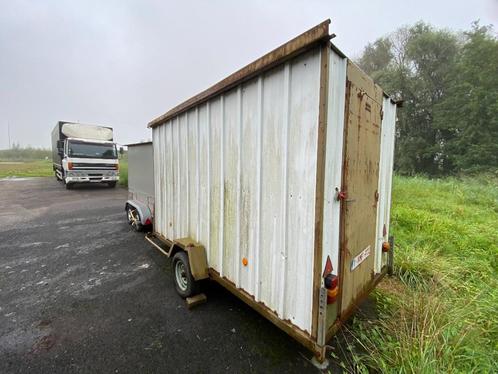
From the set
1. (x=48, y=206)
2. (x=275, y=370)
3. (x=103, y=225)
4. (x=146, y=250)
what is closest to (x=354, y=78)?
(x=275, y=370)

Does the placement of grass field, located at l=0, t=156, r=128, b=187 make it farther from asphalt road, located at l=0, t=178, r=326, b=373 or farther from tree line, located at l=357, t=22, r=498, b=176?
tree line, located at l=357, t=22, r=498, b=176

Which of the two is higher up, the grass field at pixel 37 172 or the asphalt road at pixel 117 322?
the grass field at pixel 37 172

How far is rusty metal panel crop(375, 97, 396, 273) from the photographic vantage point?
7.54 feet

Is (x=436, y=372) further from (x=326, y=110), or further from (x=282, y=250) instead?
(x=326, y=110)

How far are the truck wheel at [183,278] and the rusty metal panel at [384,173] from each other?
211 centimetres

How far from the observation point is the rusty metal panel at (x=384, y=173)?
2299 mm

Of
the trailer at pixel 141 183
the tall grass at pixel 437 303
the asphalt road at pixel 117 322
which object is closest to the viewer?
the tall grass at pixel 437 303

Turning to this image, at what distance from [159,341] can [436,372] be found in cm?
216

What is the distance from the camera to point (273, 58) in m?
1.56

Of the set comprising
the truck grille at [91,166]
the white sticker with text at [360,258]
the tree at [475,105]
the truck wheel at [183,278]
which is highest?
the tree at [475,105]

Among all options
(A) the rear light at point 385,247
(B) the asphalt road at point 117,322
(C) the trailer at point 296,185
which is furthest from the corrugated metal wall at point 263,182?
(A) the rear light at point 385,247

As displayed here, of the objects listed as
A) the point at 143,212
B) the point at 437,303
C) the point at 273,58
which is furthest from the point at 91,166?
the point at 437,303

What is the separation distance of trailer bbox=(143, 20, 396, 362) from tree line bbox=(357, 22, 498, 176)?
59.1 feet

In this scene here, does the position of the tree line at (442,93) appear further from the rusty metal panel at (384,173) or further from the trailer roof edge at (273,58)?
the trailer roof edge at (273,58)
